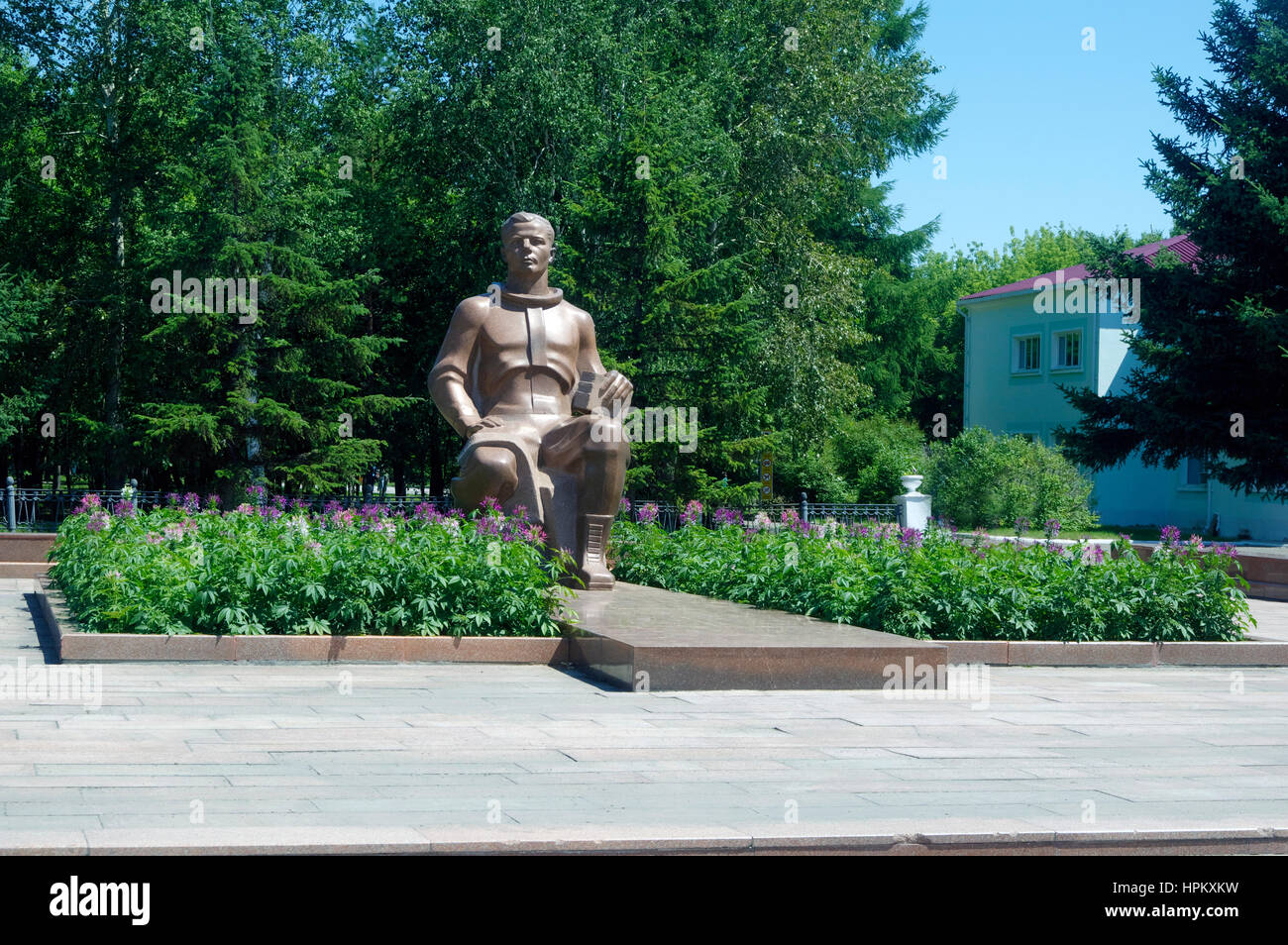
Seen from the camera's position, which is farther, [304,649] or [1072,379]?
[1072,379]

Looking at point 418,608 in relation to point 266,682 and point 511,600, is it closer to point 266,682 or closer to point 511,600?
point 511,600

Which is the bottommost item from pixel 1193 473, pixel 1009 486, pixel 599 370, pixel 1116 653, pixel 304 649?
pixel 1116 653

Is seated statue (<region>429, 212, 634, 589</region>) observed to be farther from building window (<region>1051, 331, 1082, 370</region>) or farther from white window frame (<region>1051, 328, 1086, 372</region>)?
building window (<region>1051, 331, 1082, 370</region>)

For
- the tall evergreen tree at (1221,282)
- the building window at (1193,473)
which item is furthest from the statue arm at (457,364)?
the building window at (1193,473)

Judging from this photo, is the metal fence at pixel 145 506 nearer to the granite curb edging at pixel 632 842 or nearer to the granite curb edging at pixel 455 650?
the granite curb edging at pixel 455 650

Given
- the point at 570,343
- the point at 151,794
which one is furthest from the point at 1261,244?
the point at 151,794

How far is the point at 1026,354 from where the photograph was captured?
43.8m

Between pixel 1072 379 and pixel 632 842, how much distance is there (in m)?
38.3

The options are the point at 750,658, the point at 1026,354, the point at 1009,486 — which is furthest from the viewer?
the point at 1026,354

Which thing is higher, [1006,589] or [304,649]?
[1006,589]

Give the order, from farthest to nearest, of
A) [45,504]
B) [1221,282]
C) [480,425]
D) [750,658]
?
[1221,282]
[45,504]
[480,425]
[750,658]

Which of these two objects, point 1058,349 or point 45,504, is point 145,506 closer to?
point 45,504

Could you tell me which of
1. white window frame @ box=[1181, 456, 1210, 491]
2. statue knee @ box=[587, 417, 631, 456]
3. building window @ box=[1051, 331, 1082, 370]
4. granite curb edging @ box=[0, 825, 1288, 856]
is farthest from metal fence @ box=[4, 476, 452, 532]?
building window @ box=[1051, 331, 1082, 370]

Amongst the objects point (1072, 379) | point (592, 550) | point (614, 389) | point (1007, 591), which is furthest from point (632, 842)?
point (1072, 379)
